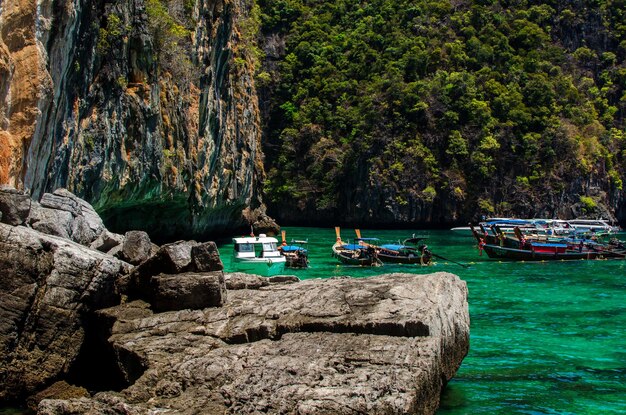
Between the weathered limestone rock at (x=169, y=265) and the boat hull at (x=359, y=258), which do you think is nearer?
the weathered limestone rock at (x=169, y=265)

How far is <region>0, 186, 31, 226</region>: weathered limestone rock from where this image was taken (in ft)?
35.1

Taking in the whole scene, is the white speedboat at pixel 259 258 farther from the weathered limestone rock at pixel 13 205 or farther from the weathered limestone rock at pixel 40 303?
the weathered limestone rock at pixel 13 205

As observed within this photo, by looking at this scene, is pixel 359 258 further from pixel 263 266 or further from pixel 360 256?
pixel 263 266

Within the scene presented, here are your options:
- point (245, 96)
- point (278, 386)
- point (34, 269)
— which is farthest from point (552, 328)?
point (245, 96)

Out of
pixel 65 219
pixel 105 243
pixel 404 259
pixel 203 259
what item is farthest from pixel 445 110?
pixel 203 259

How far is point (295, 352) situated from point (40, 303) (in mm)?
4065

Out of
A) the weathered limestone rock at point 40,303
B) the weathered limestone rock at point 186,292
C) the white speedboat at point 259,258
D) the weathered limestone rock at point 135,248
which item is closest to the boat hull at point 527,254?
the white speedboat at point 259,258

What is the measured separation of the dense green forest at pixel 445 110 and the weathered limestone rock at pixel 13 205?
2000 inches

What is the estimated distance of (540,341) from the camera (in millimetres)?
17000

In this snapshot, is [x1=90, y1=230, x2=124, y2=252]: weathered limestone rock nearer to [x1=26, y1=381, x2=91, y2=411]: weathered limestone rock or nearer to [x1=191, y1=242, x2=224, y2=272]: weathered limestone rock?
[x1=191, y1=242, x2=224, y2=272]: weathered limestone rock

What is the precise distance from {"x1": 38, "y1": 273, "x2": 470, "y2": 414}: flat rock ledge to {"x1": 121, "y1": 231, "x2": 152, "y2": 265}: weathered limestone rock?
1.96 m

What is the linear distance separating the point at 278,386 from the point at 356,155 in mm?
63227

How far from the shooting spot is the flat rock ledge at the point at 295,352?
8.55m

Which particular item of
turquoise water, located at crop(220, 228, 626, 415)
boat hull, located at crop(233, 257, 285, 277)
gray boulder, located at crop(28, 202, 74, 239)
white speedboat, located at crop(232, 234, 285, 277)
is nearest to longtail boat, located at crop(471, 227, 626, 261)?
turquoise water, located at crop(220, 228, 626, 415)
